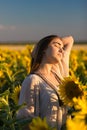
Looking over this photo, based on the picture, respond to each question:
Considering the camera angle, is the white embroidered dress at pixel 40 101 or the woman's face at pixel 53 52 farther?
the woman's face at pixel 53 52

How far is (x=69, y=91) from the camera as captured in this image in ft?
7.55

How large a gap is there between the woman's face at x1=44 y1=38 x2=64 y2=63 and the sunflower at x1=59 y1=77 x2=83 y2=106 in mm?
309

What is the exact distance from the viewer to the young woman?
101 inches

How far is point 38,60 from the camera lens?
2.73 metres

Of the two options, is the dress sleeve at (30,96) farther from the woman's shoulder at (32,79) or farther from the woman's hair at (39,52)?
the woman's hair at (39,52)

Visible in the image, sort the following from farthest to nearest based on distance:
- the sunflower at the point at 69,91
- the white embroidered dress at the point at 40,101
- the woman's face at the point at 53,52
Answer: the woman's face at the point at 53,52 < the white embroidered dress at the point at 40,101 < the sunflower at the point at 69,91

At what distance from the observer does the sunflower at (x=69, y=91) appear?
7.36ft

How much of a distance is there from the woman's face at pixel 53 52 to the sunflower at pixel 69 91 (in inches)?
12.2

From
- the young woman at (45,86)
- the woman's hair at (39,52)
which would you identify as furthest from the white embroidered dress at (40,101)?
the woman's hair at (39,52)

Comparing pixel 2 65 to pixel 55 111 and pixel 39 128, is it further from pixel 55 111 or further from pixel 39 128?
pixel 39 128

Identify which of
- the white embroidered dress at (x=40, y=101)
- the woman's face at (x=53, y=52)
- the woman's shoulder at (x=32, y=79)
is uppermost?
the woman's face at (x=53, y=52)

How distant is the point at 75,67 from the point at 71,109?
3249 mm

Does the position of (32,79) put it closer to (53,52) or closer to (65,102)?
(53,52)

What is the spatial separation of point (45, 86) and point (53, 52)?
0.22 metres
